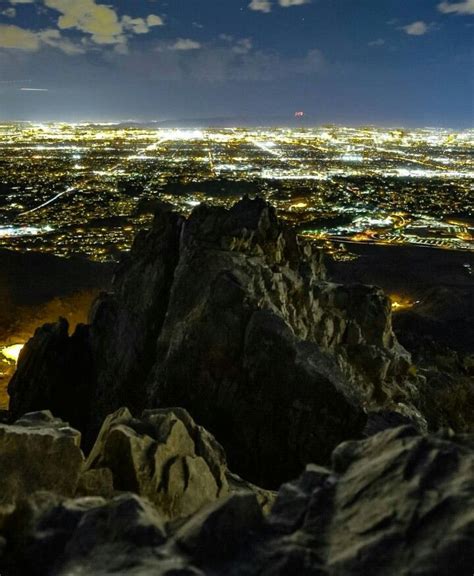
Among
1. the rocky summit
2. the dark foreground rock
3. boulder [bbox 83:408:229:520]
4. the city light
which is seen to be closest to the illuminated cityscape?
the city light

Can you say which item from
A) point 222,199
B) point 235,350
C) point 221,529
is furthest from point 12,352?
point 222,199

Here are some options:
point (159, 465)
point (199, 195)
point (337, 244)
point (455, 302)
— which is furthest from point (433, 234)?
point (159, 465)

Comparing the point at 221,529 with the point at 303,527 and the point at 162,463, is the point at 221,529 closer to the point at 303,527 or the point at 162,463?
the point at 303,527

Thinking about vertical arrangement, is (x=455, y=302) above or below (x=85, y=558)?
below

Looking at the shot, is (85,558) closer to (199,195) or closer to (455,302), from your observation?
(455,302)

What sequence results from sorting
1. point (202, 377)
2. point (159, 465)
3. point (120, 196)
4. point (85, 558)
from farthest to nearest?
point (120, 196) < point (202, 377) < point (159, 465) < point (85, 558)

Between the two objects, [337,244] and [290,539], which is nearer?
[290,539]

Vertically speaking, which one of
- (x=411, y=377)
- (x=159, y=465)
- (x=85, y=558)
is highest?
(x=85, y=558)
